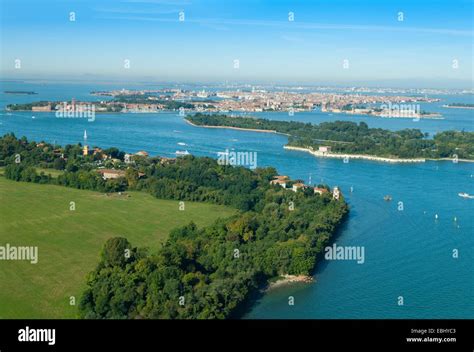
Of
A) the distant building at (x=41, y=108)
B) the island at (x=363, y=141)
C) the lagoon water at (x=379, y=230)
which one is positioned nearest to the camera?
the lagoon water at (x=379, y=230)

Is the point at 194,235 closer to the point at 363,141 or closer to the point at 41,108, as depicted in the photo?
the point at 363,141

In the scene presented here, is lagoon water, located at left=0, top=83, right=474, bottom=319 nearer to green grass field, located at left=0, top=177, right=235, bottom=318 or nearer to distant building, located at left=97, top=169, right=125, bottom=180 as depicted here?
green grass field, located at left=0, top=177, right=235, bottom=318

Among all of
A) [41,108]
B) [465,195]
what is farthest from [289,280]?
[41,108]

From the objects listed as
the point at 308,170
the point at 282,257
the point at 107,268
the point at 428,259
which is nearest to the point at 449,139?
the point at 308,170

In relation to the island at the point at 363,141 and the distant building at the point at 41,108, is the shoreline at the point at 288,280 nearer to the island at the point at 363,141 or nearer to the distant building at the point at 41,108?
the island at the point at 363,141

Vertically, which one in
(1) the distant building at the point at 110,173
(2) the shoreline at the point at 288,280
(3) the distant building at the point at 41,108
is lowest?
(2) the shoreline at the point at 288,280

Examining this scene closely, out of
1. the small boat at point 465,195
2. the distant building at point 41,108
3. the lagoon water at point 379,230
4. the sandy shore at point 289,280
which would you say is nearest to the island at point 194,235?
the sandy shore at point 289,280
